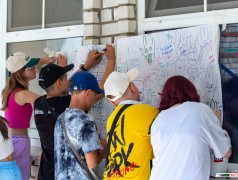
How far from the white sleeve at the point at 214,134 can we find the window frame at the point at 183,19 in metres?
0.87

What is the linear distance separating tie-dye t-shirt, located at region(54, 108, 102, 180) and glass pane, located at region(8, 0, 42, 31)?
2.14 metres

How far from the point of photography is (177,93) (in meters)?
2.09

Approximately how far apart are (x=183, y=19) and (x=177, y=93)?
3.35 ft

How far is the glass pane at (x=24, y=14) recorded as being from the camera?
407cm

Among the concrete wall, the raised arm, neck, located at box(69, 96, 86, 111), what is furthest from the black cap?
the concrete wall

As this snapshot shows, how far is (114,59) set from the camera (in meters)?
3.05

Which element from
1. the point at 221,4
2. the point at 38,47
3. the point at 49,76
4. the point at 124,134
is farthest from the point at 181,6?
the point at 38,47

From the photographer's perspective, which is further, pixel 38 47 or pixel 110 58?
pixel 38 47

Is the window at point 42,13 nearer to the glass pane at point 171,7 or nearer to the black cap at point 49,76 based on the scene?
the glass pane at point 171,7

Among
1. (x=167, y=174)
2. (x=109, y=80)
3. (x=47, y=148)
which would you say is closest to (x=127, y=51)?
(x=109, y=80)

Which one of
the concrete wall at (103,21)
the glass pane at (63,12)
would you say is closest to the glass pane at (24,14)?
the glass pane at (63,12)

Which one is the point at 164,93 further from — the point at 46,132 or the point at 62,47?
the point at 62,47

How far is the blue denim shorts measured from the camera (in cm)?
277

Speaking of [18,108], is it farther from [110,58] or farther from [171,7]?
[171,7]
